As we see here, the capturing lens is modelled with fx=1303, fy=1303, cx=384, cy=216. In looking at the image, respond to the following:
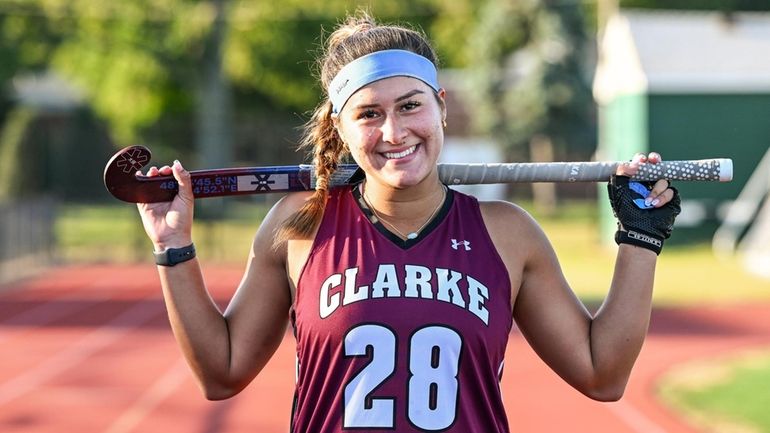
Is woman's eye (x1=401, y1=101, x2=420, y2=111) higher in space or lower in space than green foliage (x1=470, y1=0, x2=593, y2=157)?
lower

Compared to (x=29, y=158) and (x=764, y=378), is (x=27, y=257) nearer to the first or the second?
(x=29, y=158)

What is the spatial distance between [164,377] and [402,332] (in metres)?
8.44

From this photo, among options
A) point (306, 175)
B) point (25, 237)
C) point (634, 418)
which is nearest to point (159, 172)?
point (306, 175)

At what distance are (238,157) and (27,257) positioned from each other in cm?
2443

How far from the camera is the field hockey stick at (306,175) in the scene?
2.64 m

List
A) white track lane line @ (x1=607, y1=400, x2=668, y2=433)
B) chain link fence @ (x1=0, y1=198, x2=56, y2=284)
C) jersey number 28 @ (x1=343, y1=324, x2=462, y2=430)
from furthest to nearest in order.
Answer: chain link fence @ (x1=0, y1=198, x2=56, y2=284)
white track lane line @ (x1=607, y1=400, x2=668, y2=433)
jersey number 28 @ (x1=343, y1=324, x2=462, y2=430)

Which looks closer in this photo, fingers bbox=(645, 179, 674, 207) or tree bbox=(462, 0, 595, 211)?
fingers bbox=(645, 179, 674, 207)

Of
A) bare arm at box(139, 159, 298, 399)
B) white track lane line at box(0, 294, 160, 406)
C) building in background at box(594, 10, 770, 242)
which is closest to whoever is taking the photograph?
bare arm at box(139, 159, 298, 399)

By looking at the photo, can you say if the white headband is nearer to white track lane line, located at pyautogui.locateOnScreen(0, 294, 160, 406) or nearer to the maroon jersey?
the maroon jersey

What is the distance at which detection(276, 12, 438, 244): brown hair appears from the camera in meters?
2.57

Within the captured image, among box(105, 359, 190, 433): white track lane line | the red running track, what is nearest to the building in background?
the red running track

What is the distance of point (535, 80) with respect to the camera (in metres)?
37.9

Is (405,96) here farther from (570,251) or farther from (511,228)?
(570,251)

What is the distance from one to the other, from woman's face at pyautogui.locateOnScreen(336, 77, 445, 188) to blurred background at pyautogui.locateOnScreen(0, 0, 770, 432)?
6174 mm
